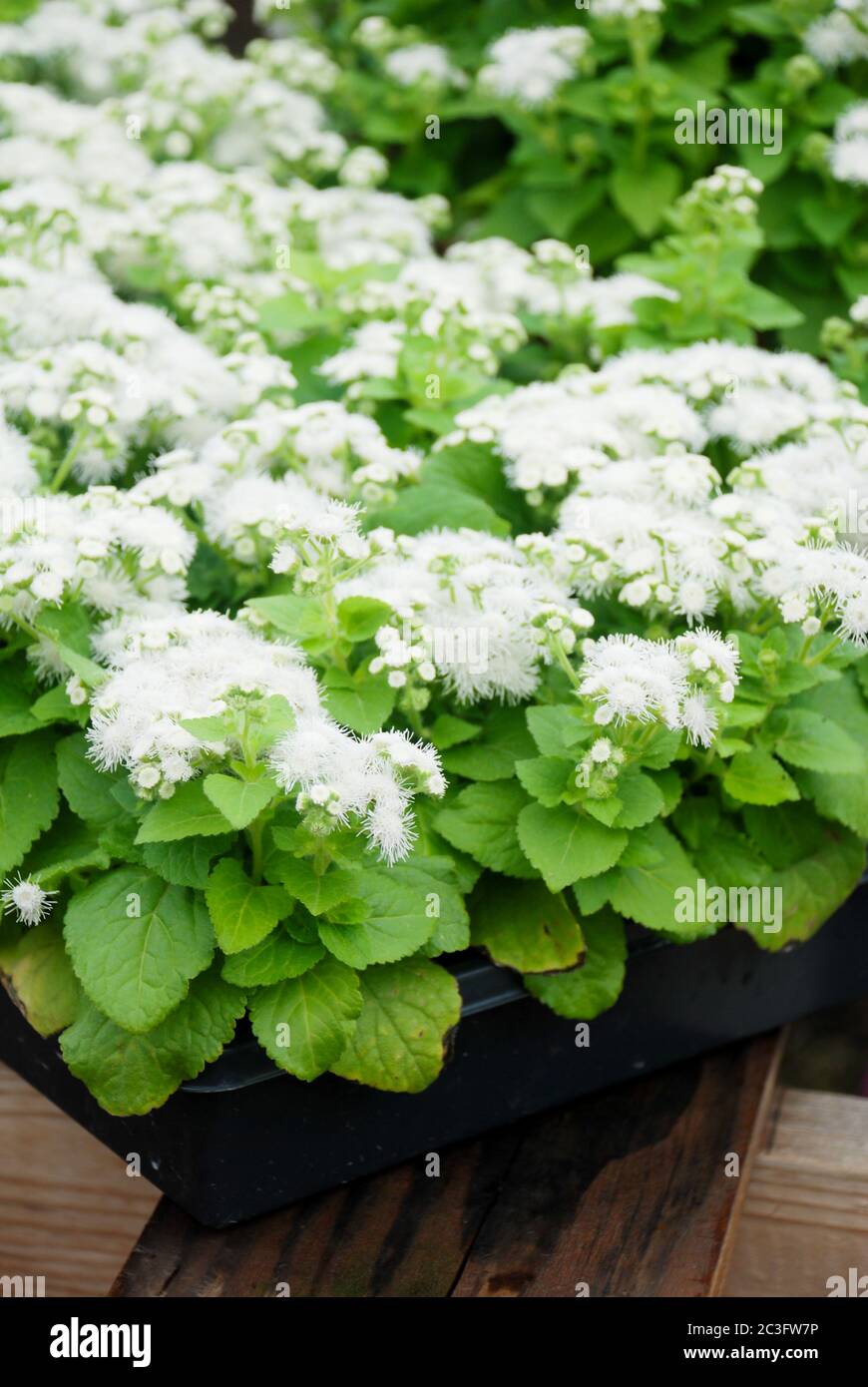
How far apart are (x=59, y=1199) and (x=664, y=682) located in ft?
3.78

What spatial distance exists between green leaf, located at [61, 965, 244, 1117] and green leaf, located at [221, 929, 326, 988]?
0.12 feet

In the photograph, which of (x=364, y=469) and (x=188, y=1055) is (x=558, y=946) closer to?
(x=188, y=1055)

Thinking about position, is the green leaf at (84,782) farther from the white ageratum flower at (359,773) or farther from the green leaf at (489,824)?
the green leaf at (489,824)

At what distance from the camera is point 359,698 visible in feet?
5.21

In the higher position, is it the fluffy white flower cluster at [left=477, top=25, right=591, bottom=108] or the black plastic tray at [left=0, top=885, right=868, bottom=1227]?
the fluffy white flower cluster at [left=477, top=25, right=591, bottom=108]

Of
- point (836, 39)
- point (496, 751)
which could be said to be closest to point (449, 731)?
point (496, 751)

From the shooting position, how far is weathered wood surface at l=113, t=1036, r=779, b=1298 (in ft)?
5.00

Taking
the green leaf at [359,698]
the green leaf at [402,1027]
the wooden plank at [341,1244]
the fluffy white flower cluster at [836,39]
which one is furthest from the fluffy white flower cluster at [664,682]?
the fluffy white flower cluster at [836,39]

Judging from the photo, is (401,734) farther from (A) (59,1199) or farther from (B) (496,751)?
(A) (59,1199)

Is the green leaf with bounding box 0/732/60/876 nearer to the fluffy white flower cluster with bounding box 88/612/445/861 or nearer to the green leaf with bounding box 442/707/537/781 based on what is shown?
the fluffy white flower cluster with bounding box 88/612/445/861

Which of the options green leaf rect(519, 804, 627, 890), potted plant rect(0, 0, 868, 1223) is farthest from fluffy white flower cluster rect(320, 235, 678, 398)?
green leaf rect(519, 804, 627, 890)

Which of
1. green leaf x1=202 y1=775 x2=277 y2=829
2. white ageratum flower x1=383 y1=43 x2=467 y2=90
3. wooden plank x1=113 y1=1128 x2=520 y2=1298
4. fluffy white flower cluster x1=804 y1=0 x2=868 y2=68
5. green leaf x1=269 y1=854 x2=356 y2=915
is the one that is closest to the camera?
green leaf x1=202 y1=775 x2=277 y2=829

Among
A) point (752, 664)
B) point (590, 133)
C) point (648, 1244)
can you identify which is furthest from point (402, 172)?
point (648, 1244)
